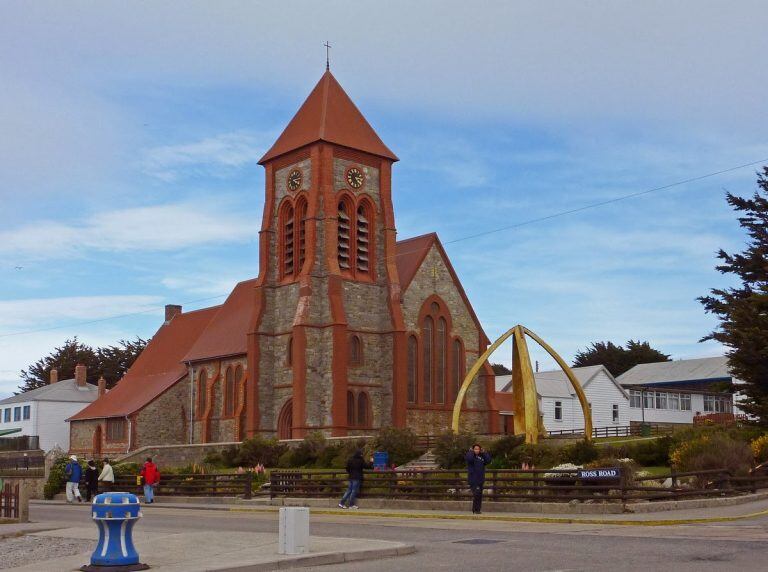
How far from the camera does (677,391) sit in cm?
8181

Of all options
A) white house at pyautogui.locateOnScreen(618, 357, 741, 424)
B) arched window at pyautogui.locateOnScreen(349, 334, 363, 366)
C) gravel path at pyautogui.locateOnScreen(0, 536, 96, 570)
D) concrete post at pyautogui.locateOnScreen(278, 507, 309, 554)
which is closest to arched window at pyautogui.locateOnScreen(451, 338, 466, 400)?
arched window at pyautogui.locateOnScreen(349, 334, 363, 366)

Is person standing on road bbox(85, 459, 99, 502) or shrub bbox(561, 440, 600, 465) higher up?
shrub bbox(561, 440, 600, 465)

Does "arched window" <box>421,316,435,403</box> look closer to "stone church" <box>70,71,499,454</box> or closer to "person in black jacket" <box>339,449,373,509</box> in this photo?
"stone church" <box>70,71,499,454</box>

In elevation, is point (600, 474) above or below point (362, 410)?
below

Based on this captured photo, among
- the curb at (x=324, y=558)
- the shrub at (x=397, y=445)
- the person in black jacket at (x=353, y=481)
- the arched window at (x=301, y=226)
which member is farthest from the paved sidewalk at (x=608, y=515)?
the arched window at (x=301, y=226)

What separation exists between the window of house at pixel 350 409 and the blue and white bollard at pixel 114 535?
3988 centimetres

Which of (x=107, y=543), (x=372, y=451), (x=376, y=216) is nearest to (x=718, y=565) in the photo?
(x=107, y=543)

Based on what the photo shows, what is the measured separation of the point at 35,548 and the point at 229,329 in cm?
4645

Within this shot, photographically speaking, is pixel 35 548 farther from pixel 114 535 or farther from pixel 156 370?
pixel 156 370

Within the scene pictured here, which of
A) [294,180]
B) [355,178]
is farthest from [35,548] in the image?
[294,180]

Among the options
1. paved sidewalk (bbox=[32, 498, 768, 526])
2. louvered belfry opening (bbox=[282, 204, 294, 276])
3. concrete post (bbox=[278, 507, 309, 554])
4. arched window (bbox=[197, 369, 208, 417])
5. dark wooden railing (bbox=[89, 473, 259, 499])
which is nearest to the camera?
concrete post (bbox=[278, 507, 309, 554])

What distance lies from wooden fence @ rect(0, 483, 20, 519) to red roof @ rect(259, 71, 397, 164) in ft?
112

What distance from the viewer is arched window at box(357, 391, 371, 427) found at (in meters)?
54.2

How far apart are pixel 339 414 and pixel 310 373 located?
2.83 m
